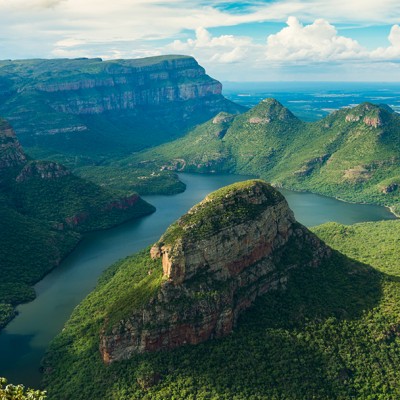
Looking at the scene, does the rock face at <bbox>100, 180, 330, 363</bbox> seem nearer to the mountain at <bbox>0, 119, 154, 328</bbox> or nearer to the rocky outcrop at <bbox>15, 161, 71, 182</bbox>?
the mountain at <bbox>0, 119, 154, 328</bbox>

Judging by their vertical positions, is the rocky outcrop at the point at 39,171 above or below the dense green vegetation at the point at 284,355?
above

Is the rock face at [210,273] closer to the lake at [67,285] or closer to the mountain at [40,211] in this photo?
the lake at [67,285]

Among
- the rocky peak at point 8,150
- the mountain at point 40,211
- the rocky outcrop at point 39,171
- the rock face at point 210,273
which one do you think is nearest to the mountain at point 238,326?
the rock face at point 210,273

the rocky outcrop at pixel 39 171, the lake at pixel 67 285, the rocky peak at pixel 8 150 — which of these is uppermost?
the rocky peak at pixel 8 150

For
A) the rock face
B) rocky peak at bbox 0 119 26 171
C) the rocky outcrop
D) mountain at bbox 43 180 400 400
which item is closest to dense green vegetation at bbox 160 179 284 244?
the rock face

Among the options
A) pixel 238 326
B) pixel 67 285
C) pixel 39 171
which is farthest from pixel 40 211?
pixel 238 326

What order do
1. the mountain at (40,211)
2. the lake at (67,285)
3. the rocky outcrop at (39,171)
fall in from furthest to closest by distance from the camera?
the rocky outcrop at (39,171), the mountain at (40,211), the lake at (67,285)

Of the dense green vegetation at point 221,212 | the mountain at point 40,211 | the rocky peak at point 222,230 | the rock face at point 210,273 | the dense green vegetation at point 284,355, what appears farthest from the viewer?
the mountain at point 40,211

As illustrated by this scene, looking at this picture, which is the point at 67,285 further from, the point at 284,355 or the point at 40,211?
the point at 284,355
